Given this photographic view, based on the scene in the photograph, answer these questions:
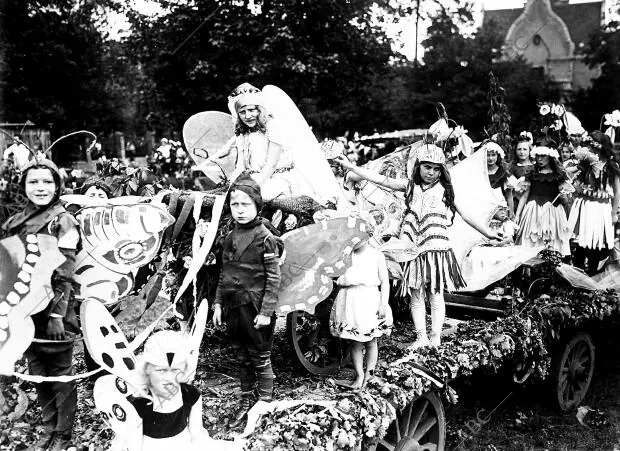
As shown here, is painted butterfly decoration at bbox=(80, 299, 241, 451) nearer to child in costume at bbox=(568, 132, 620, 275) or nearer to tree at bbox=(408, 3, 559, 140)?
child in costume at bbox=(568, 132, 620, 275)

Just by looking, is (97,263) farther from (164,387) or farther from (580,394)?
(580,394)

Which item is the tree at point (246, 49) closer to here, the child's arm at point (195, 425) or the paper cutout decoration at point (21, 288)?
the paper cutout decoration at point (21, 288)

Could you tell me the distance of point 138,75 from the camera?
1686 centimetres

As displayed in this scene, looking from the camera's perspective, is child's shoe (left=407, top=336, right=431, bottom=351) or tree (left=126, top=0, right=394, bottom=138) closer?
child's shoe (left=407, top=336, right=431, bottom=351)

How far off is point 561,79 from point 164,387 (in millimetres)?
28860

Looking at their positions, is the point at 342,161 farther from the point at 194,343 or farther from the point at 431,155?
the point at 194,343

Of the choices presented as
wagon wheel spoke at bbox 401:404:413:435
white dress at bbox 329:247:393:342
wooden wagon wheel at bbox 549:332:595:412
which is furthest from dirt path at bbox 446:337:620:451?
white dress at bbox 329:247:393:342

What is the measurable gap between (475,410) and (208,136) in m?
3.48

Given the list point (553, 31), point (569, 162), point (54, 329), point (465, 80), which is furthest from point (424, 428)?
point (553, 31)

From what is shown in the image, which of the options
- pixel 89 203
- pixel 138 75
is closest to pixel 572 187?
pixel 89 203

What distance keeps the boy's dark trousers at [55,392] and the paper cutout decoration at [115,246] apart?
34 cm

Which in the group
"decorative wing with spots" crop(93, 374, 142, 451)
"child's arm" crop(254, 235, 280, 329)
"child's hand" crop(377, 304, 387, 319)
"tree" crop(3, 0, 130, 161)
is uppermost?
"tree" crop(3, 0, 130, 161)

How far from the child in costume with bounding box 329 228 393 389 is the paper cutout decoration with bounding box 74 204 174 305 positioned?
3.70 ft

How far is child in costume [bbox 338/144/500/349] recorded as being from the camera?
14.5 ft
